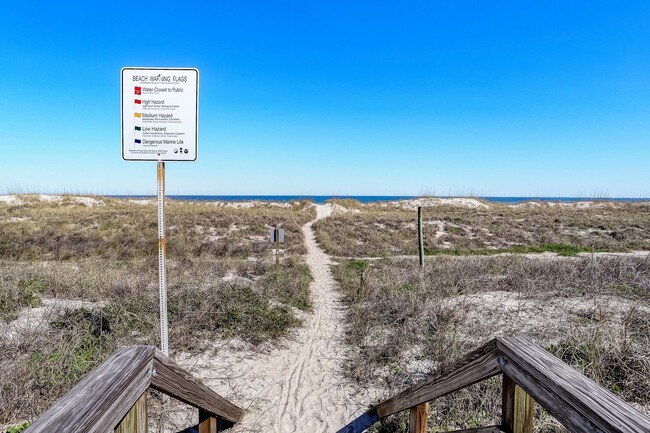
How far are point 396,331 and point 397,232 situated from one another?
17.3 meters

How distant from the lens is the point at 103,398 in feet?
3.54

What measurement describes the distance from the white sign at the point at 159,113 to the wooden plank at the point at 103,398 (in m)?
2.11

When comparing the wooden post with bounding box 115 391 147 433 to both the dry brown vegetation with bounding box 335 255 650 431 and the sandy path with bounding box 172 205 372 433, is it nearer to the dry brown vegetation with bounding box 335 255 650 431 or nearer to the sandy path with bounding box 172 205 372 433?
the sandy path with bounding box 172 205 372 433

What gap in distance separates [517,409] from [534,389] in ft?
→ 1.04

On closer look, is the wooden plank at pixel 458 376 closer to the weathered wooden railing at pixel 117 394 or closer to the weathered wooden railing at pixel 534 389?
the weathered wooden railing at pixel 534 389

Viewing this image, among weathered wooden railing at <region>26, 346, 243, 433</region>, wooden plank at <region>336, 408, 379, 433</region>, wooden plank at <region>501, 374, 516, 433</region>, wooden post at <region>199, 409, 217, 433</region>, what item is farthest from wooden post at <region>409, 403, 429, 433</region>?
weathered wooden railing at <region>26, 346, 243, 433</region>

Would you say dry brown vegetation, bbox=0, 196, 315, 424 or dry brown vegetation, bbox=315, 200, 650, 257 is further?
dry brown vegetation, bbox=315, 200, 650, 257

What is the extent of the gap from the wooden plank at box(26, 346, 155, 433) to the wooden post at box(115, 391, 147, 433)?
0.15 feet

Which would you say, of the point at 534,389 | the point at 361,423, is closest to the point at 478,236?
the point at 361,423

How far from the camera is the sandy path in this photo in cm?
397

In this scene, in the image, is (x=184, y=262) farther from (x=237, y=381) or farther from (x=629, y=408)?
(x=629, y=408)

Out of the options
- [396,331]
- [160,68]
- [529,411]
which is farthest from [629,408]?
[396,331]

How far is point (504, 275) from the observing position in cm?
966

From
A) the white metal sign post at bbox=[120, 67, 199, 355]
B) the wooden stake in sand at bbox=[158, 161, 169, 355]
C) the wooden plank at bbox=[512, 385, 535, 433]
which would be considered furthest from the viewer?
the wooden stake in sand at bbox=[158, 161, 169, 355]
